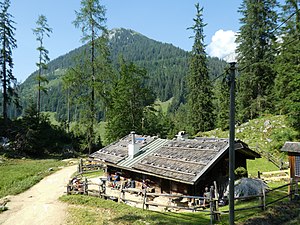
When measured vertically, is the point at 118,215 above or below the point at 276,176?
below

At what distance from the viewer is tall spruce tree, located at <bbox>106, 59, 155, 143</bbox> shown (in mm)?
34875

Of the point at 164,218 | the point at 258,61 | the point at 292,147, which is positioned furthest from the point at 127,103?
the point at 164,218

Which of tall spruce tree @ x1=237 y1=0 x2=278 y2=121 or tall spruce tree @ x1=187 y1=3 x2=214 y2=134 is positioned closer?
tall spruce tree @ x1=237 y1=0 x2=278 y2=121

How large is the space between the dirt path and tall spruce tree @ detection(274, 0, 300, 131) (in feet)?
74.3

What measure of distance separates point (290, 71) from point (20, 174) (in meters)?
30.5

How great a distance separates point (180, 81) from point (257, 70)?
138m

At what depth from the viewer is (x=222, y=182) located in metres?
17.5

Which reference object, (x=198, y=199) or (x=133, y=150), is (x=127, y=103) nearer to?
(x=133, y=150)

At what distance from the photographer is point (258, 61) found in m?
37.9

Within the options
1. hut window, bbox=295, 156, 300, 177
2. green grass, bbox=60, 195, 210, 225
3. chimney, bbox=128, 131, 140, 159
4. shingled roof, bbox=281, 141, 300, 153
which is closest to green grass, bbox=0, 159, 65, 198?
green grass, bbox=60, 195, 210, 225

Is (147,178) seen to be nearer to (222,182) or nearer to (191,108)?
(222,182)

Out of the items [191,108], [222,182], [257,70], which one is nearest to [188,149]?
[222,182]

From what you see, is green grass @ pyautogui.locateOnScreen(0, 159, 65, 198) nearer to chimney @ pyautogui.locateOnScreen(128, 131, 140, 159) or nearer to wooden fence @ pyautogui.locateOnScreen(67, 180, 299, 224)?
wooden fence @ pyautogui.locateOnScreen(67, 180, 299, 224)

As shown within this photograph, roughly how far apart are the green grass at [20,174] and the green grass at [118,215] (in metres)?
8.64
